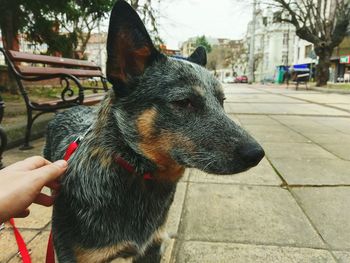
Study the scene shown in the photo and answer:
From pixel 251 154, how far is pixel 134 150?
0.64 m

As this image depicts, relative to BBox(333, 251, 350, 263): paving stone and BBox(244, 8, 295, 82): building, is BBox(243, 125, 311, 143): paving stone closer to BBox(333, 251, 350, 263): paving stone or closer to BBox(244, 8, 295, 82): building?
BBox(333, 251, 350, 263): paving stone

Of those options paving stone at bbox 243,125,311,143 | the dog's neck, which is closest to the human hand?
the dog's neck

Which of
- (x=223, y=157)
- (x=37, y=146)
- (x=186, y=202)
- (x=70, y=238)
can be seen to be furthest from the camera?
(x=37, y=146)

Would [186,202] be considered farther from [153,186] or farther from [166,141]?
[166,141]

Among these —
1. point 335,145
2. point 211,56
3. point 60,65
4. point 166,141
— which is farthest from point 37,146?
point 211,56

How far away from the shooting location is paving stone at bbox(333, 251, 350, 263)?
2.10 m

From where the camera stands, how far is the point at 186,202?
304 centimetres

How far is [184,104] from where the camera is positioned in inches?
68.6

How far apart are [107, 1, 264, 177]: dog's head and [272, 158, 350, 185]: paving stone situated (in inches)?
89.3

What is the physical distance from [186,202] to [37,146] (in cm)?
302

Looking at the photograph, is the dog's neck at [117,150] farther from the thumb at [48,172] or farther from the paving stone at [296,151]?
the paving stone at [296,151]

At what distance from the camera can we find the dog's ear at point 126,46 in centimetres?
164

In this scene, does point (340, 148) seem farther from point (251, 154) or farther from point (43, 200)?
point (43, 200)

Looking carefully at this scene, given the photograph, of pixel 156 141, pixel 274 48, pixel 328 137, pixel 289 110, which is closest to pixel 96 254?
pixel 156 141
